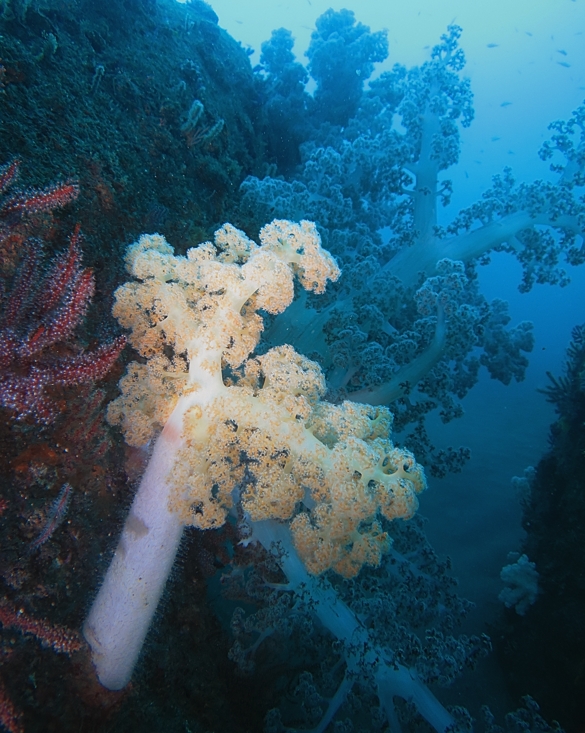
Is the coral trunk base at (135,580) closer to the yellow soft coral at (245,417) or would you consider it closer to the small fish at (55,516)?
the yellow soft coral at (245,417)

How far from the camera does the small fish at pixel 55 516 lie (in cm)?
238

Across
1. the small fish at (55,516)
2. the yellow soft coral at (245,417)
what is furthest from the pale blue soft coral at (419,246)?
the small fish at (55,516)

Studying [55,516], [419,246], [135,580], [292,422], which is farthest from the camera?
[419,246]

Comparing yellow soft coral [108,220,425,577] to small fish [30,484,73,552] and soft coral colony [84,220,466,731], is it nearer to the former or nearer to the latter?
soft coral colony [84,220,466,731]

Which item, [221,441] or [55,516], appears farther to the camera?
[221,441]

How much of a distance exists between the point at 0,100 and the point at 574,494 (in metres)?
7.96

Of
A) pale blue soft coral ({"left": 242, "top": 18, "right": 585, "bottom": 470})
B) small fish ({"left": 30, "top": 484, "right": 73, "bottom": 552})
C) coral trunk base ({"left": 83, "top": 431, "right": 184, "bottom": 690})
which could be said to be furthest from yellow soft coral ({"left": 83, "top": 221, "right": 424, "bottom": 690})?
pale blue soft coral ({"left": 242, "top": 18, "right": 585, "bottom": 470})

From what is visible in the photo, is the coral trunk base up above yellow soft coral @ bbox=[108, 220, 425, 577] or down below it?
below

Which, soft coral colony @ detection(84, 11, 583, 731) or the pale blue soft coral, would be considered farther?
the pale blue soft coral

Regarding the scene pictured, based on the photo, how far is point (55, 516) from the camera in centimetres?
243

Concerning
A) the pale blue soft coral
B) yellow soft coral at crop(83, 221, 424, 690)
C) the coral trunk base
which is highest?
the pale blue soft coral

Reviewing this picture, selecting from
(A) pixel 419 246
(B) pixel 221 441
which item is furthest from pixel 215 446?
(A) pixel 419 246

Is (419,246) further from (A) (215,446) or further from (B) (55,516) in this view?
(B) (55,516)

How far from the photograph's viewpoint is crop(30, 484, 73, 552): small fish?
238cm
